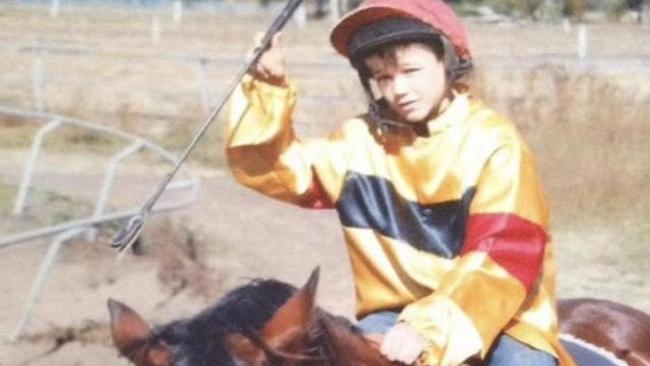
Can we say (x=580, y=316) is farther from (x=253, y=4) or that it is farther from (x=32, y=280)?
(x=253, y=4)

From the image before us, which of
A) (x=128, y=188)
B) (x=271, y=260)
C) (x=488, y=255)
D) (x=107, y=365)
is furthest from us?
(x=128, y=188)

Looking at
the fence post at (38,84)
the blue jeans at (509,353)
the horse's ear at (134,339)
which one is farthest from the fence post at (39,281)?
the fence post at (38,84)

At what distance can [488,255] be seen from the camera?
3.18 metres

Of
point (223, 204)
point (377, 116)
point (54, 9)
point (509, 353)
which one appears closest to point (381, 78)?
point (377, 116)

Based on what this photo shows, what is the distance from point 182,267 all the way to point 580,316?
6613 mm

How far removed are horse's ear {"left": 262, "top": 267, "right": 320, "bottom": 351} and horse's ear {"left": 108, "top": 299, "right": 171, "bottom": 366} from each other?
16 centimetres

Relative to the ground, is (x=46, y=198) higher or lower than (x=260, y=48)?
lower

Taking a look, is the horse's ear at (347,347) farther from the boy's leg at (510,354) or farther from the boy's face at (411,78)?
the boy's face at (411,78)

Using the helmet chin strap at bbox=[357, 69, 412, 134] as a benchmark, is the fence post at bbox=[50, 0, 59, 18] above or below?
below

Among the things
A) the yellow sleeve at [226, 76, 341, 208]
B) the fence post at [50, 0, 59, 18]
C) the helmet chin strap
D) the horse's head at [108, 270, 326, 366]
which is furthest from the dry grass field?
the fence post at [50, 0, 59, 18]

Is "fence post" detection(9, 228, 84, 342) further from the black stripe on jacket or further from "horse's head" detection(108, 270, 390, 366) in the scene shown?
"horse's head" detection(108, 270, 390, 366)

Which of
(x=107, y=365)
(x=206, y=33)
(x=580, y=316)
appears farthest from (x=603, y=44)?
(x=580, y=316)

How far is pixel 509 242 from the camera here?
3219 mm

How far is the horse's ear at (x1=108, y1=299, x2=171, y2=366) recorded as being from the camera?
104 inches
